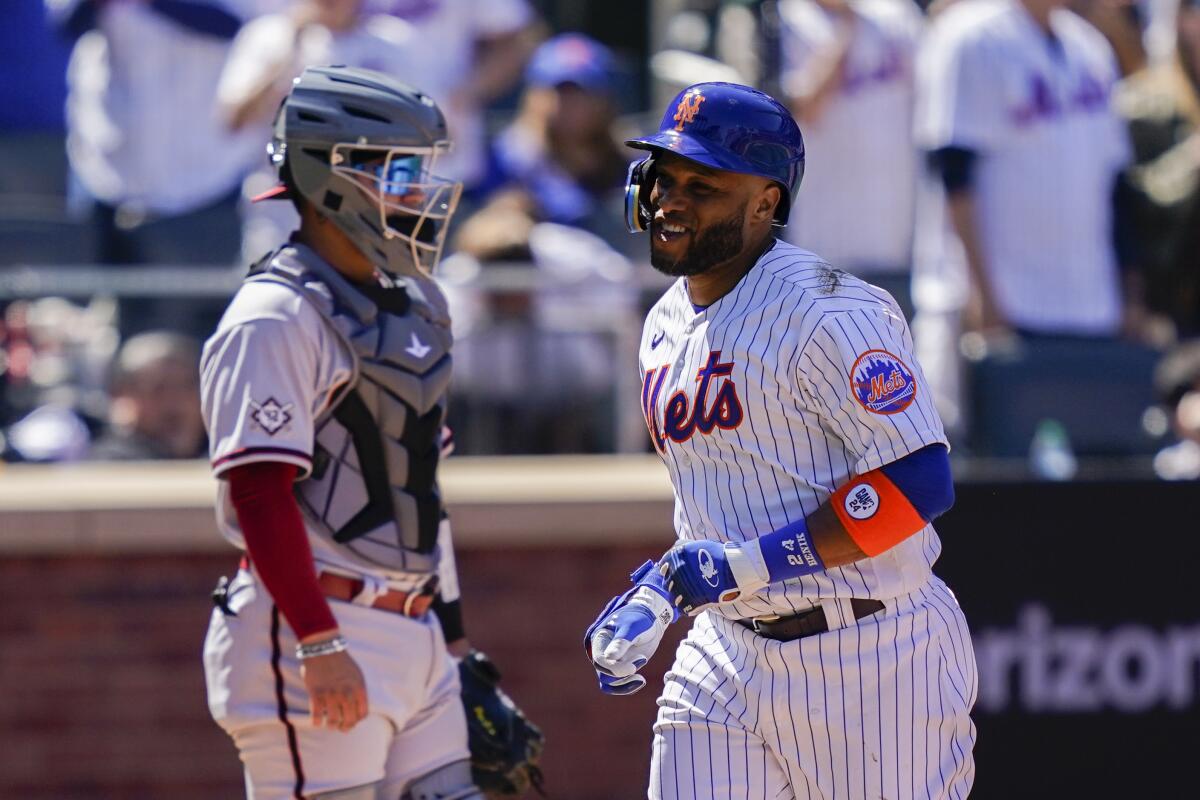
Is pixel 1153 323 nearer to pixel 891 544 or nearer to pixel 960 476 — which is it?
pixel 960 476

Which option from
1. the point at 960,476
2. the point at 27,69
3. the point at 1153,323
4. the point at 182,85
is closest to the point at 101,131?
the point at 182,85

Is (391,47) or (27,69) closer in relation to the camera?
(391,47)

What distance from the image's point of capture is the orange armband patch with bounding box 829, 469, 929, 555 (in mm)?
3436

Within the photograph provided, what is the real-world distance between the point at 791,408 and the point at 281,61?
4399 mm

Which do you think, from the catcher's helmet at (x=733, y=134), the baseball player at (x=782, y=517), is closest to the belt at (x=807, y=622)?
the baseball player at (x=782, y=517)

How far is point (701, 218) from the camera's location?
3.65m

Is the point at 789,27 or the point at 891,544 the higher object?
the point at 789,27

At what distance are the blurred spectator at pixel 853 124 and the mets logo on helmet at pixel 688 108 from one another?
4.00 meters

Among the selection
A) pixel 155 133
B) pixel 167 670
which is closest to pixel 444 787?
pixel 167 670

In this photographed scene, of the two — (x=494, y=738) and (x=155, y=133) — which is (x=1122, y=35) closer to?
(x=155, y=133)

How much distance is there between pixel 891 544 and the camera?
11.3 feet

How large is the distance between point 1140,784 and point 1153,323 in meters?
2.50

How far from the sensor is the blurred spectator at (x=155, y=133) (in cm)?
771

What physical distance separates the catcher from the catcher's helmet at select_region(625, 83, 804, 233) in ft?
2.47
